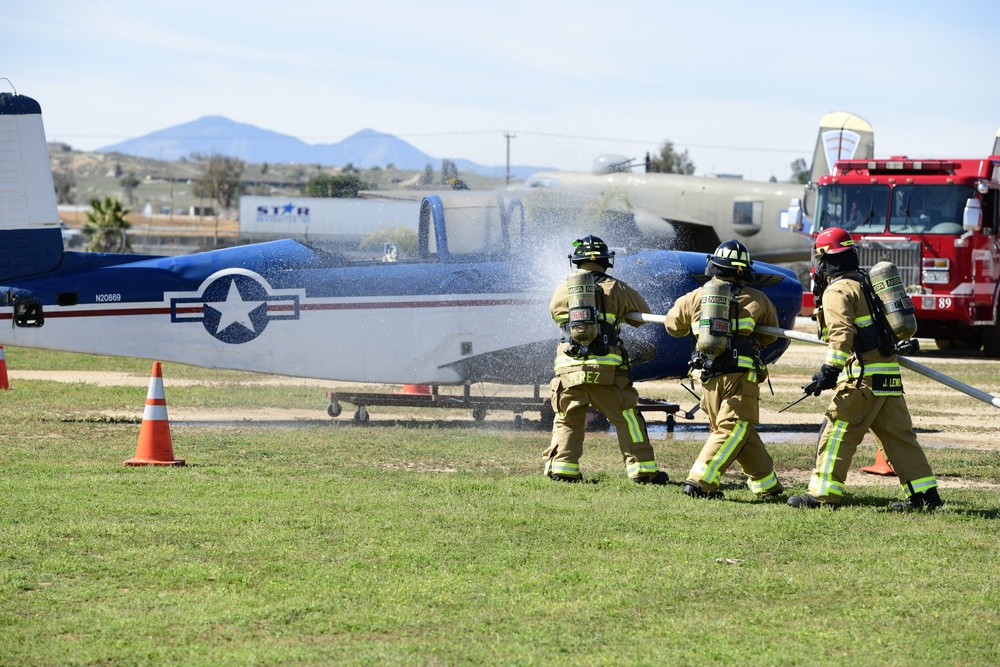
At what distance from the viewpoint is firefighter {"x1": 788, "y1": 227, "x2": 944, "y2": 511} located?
782 cm

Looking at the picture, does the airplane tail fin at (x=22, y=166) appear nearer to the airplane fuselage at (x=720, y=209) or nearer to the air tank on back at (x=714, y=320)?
the air tank on back at (x=714, y=320)

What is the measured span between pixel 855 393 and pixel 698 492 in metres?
1.34

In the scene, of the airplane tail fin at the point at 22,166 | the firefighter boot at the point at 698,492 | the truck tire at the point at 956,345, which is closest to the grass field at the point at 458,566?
the firefighter boot at the point at 698,492

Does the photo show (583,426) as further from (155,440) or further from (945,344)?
(945,344)

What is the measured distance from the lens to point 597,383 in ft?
29.0

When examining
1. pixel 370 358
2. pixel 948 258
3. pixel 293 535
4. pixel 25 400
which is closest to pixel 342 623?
pixel 293 535

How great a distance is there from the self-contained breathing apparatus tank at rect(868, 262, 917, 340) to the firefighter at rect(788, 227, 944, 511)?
0.07m

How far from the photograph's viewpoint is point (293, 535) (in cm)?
686

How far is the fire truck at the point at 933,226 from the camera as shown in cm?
2033

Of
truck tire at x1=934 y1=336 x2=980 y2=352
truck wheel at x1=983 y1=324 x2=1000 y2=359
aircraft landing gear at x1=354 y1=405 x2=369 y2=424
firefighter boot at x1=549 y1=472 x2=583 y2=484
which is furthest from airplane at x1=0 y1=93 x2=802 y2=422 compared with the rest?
truck tire at x1=934 y1=336 x2=980 y2=352

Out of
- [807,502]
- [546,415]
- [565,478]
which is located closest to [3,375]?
[546,415]

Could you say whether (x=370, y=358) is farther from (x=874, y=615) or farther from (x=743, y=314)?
(x=874, y=615)

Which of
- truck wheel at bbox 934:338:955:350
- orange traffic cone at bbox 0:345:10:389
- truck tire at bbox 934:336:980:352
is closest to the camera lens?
orange traffic cone at bbox 0:345:10:389

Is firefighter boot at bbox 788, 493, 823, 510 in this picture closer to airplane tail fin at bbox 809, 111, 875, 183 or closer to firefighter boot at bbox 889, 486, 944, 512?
firefighter boot at bbox 889, 486, 944, 512
